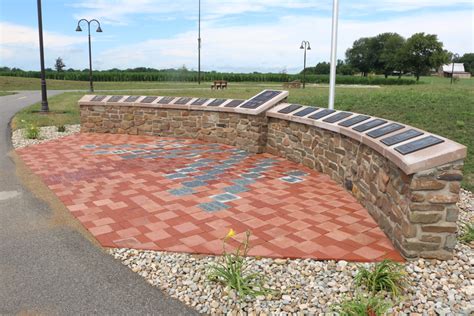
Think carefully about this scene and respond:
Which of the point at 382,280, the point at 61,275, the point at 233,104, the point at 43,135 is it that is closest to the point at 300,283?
the point at 382,280

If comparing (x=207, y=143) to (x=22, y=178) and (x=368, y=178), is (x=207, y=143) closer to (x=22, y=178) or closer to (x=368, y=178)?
(x=22, y=178)

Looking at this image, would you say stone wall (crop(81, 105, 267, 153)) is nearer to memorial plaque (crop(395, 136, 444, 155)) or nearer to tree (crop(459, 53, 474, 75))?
memorial plaque (crop(395, 136, 444, 155))

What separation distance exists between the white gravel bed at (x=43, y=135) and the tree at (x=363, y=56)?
267ft

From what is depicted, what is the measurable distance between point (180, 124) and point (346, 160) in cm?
559

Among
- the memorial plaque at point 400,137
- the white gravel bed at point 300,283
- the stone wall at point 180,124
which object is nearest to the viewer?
the white gravel bed at point 300,283

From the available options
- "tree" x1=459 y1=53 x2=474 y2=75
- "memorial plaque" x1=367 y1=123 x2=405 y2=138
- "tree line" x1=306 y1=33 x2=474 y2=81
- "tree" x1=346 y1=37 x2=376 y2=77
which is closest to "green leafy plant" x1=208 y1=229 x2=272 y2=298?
"memorial plaque" x1=367 y1=123 x2=405 y2=138

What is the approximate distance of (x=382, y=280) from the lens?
3.26 metres

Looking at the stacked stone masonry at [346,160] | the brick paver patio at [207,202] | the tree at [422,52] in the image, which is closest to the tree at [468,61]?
the tree at [422,52]

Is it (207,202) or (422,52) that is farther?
(422,52)

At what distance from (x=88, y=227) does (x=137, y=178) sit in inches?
80.9

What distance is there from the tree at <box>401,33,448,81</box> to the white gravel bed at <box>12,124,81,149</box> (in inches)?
2464

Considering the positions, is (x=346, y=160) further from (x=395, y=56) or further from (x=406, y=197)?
(x=395, y=56)

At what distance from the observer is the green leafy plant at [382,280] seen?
3221 mm

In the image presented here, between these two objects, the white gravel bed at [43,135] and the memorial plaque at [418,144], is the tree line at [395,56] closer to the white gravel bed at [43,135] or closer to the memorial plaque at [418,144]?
the white gravel bed at [43,135]
